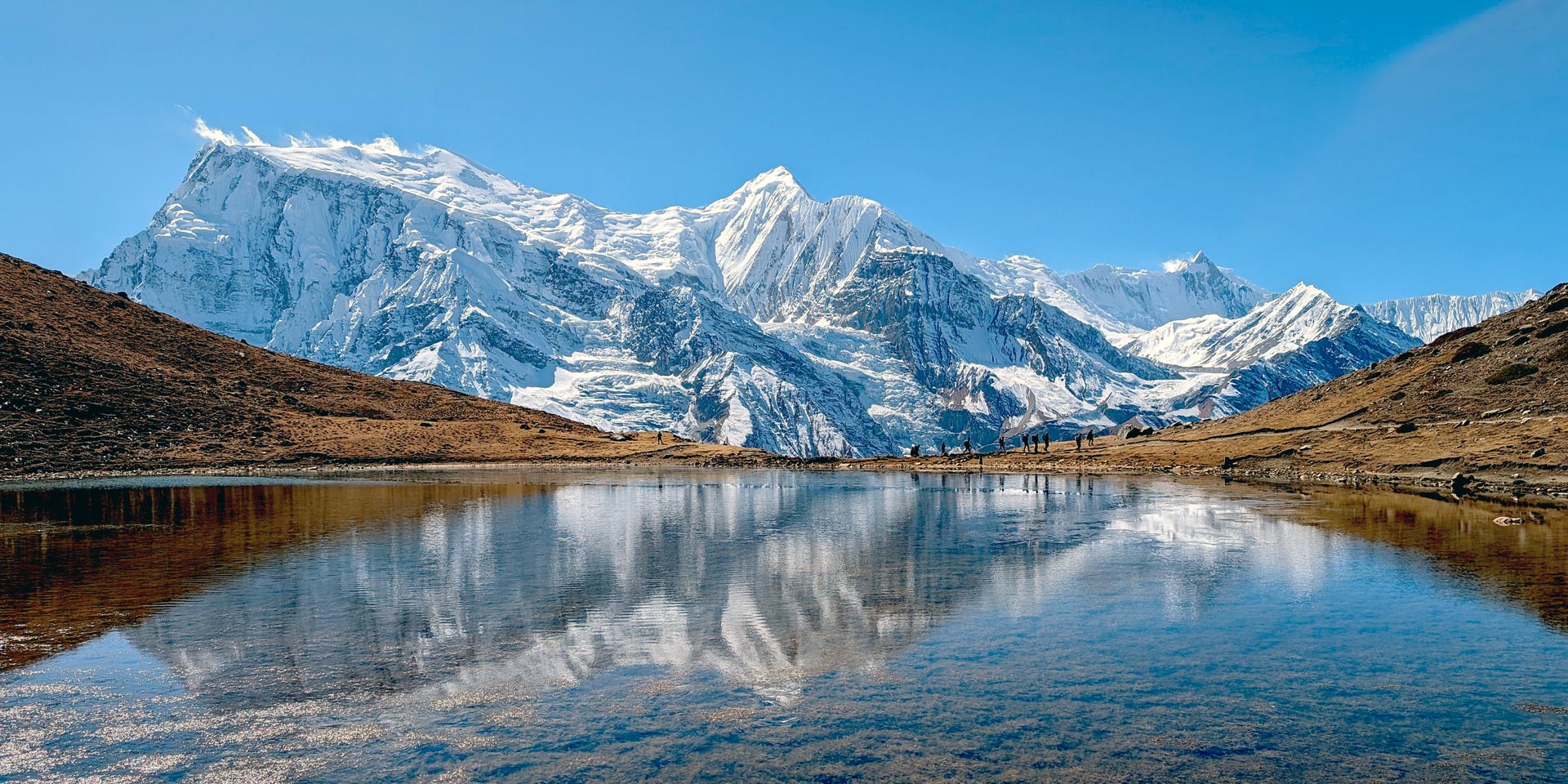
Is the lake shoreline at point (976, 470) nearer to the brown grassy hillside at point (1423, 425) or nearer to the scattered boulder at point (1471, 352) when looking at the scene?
the brown grassy hillside at point (1423, 425)

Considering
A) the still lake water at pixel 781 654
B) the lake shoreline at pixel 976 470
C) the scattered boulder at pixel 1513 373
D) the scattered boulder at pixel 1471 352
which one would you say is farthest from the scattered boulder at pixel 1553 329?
the still lake water at pixel 781 654

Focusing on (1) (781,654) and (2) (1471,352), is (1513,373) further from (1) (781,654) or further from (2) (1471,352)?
(1) (781,654)

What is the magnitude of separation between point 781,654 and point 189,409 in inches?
4395

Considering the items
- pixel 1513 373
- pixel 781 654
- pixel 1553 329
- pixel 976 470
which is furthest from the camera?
pixel 976 470

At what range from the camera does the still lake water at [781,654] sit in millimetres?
16531

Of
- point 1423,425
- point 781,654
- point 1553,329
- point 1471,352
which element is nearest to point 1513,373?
point 1423,425


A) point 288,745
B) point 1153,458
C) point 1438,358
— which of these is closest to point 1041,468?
point 1153,458

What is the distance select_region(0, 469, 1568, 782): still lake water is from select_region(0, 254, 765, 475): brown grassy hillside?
→ 5911cm

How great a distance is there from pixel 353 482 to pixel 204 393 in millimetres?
47564

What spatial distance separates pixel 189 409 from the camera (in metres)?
112

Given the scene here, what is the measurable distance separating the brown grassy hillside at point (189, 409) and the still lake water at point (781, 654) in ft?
194

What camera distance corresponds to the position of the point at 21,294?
118 metres

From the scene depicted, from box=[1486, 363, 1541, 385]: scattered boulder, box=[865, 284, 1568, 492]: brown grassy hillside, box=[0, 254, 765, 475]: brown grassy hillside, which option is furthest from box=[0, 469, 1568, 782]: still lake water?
box=[0, 254, 765, 475]: brown grassy hillside

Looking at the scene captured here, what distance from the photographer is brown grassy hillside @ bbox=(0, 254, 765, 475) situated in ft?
318
